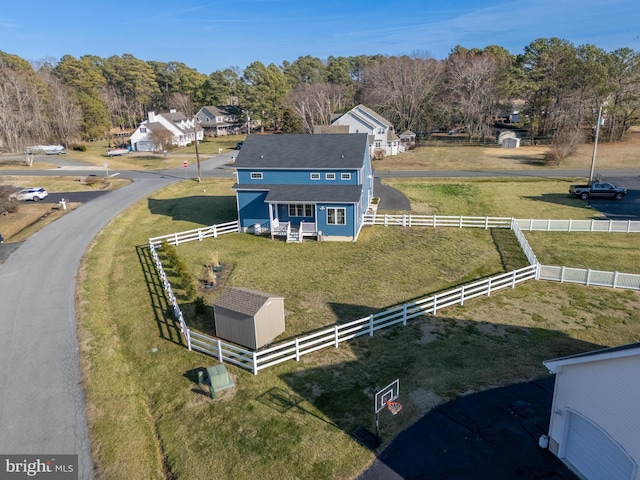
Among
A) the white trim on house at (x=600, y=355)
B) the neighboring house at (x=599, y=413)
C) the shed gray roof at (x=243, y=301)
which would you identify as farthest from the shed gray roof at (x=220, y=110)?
the neighboring house at (x=599, y=413)

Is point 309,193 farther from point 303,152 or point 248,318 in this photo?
point 248,318

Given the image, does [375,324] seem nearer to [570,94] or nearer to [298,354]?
[298,354]

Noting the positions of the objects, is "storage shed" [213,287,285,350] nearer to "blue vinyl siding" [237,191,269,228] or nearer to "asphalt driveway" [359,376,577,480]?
"asphalt driveway" [359,376,577,480]

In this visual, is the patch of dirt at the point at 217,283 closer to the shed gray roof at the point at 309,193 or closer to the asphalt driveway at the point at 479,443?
the shed gray roof at the point at 309,193

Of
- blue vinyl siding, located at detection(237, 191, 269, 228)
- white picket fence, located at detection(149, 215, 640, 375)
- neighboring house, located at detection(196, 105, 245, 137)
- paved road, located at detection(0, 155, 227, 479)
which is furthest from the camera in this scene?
neighboring house, located at detection(196, 105, 245, 137)

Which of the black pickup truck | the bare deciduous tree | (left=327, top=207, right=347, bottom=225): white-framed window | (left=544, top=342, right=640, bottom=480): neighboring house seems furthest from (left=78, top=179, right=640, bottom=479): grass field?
the bare deciduous tree
